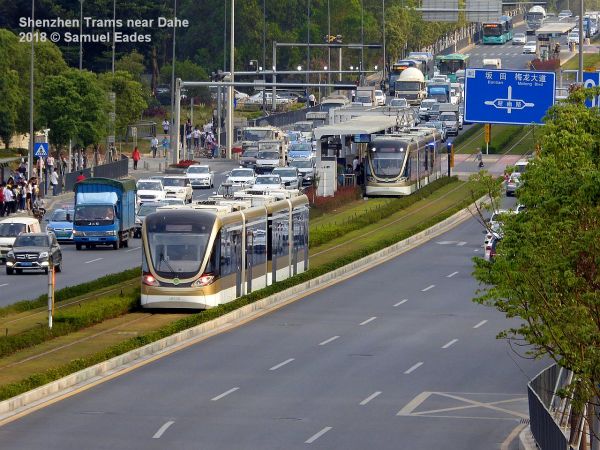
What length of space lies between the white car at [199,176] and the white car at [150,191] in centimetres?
962

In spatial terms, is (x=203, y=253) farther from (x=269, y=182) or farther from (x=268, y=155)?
(x=268, y=155)

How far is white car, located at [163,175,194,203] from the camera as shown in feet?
247

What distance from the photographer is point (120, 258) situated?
189ft

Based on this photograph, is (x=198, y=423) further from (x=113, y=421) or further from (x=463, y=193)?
(x=463, y=193)

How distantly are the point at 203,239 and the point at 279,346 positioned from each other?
4786 millimetres

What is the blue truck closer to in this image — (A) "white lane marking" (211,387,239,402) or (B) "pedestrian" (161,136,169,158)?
(A) "white lane marking" (211,387,239,402)

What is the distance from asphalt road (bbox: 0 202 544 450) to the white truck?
84807 millimetres

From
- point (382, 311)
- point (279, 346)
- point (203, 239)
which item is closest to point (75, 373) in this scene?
point (279, 346)

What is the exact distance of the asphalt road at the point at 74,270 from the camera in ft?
156

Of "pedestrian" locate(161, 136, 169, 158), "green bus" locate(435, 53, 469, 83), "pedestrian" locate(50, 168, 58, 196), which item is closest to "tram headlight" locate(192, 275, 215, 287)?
"pedestrian" locate(50, 168, 58, 196)

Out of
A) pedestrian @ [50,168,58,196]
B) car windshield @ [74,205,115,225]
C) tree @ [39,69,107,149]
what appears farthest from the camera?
tree @ [39,69,107,149]

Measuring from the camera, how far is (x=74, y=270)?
53.5 meters

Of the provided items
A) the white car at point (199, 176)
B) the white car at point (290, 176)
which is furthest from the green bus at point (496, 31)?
the white car at point (290, 176)

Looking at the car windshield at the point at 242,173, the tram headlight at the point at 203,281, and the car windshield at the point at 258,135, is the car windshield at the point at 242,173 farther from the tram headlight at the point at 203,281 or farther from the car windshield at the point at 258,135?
the tram headlight at the point at 203,281
